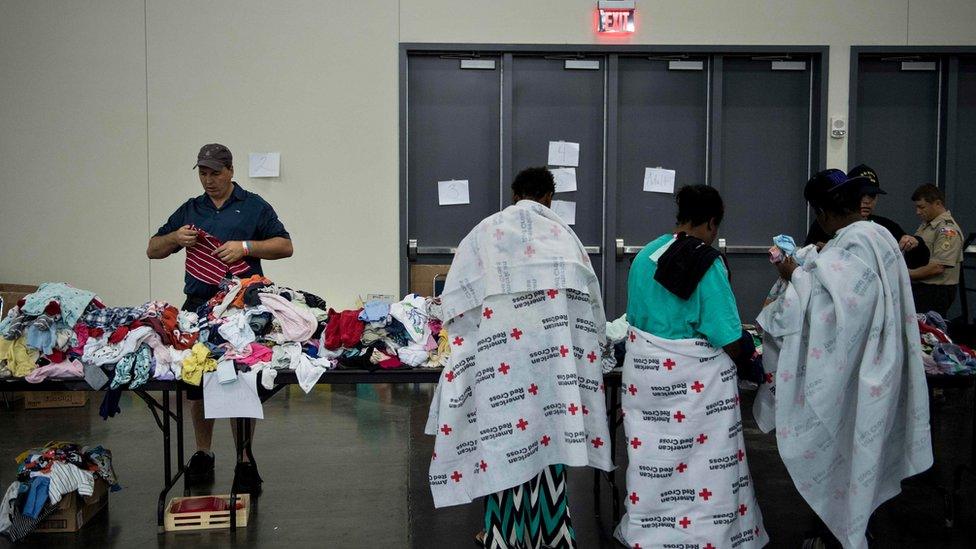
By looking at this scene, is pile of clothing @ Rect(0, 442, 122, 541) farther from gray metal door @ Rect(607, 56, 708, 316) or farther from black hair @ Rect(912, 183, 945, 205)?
black hair @ Rect(912, 183, 945, 205)

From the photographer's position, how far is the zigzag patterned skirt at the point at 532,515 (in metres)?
3.19

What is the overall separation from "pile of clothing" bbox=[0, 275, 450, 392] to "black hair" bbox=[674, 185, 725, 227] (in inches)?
48.7

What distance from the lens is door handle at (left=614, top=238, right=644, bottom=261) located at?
22.9 ft

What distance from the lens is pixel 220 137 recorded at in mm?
6727

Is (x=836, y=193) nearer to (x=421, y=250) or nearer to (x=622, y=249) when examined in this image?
(x=622, y=249)

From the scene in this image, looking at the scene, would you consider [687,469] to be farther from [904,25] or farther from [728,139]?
[904,25]

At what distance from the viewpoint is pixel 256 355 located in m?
3.64

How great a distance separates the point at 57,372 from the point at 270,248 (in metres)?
1.14

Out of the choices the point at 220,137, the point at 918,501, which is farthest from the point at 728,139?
the point at 220,137

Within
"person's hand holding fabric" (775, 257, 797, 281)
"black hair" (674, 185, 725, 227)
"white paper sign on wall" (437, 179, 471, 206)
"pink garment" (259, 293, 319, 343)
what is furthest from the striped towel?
"white paper sign on wall" (437, 179, 471, 206)

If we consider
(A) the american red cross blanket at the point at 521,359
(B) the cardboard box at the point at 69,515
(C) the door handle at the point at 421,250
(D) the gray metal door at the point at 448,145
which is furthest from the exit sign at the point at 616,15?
(B) the cardboard box at the point at 69,515

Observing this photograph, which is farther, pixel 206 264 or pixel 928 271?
pixel 928 271

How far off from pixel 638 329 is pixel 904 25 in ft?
16.9

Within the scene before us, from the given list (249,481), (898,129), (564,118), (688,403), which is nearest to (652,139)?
(564,118)
